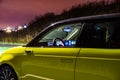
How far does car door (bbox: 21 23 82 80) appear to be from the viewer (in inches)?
271

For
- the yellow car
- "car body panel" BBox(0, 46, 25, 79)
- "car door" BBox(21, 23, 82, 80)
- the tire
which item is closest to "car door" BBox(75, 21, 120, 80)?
the yellow car

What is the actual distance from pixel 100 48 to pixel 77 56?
0.45 metres

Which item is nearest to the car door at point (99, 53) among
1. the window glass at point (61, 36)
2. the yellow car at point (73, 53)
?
the yellow car at point (73, 53)

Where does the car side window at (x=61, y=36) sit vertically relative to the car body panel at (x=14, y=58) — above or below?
above

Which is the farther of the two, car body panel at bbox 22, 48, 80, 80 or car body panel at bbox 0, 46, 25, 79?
car body panel at bbox 0, 46, 25, 79

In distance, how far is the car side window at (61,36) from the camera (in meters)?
7.42

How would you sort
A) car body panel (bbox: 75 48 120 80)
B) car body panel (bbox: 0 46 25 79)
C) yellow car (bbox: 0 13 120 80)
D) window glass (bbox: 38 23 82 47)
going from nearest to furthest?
car body panel (bbox: 75 48 120 80) → yellow car (bbox: 0 13 120 80) → window glass (bbox: 38 23 82 47) → car body panel (bbox: 0 46 25 79)

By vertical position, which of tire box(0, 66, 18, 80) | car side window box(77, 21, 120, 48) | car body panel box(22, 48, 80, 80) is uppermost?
car side window box(77, 21, 120, 48)

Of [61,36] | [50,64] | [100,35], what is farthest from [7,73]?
[100,35]

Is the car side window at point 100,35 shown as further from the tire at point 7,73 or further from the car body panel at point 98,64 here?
the tire at point 7,73

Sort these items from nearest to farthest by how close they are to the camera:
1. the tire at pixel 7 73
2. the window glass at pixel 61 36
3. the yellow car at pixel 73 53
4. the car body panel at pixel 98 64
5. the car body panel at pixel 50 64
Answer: the car body panel at pixel 98 64 < the yellow car at pixel 73 53 < the car body panel at pixel 50 64 < the window glass at pixel 61 36 < the tire at pixel 7 73

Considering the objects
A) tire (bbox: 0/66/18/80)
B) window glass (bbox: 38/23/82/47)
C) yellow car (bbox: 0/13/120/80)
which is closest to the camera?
yellow car (bbox: 0/13/120/80)

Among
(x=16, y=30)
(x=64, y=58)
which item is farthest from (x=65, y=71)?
(x=16, y=30)

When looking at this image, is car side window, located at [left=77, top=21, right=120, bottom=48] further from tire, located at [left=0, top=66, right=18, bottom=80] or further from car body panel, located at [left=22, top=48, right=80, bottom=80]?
tire, located at [left=0, top=66, right=18, bottom=80]
